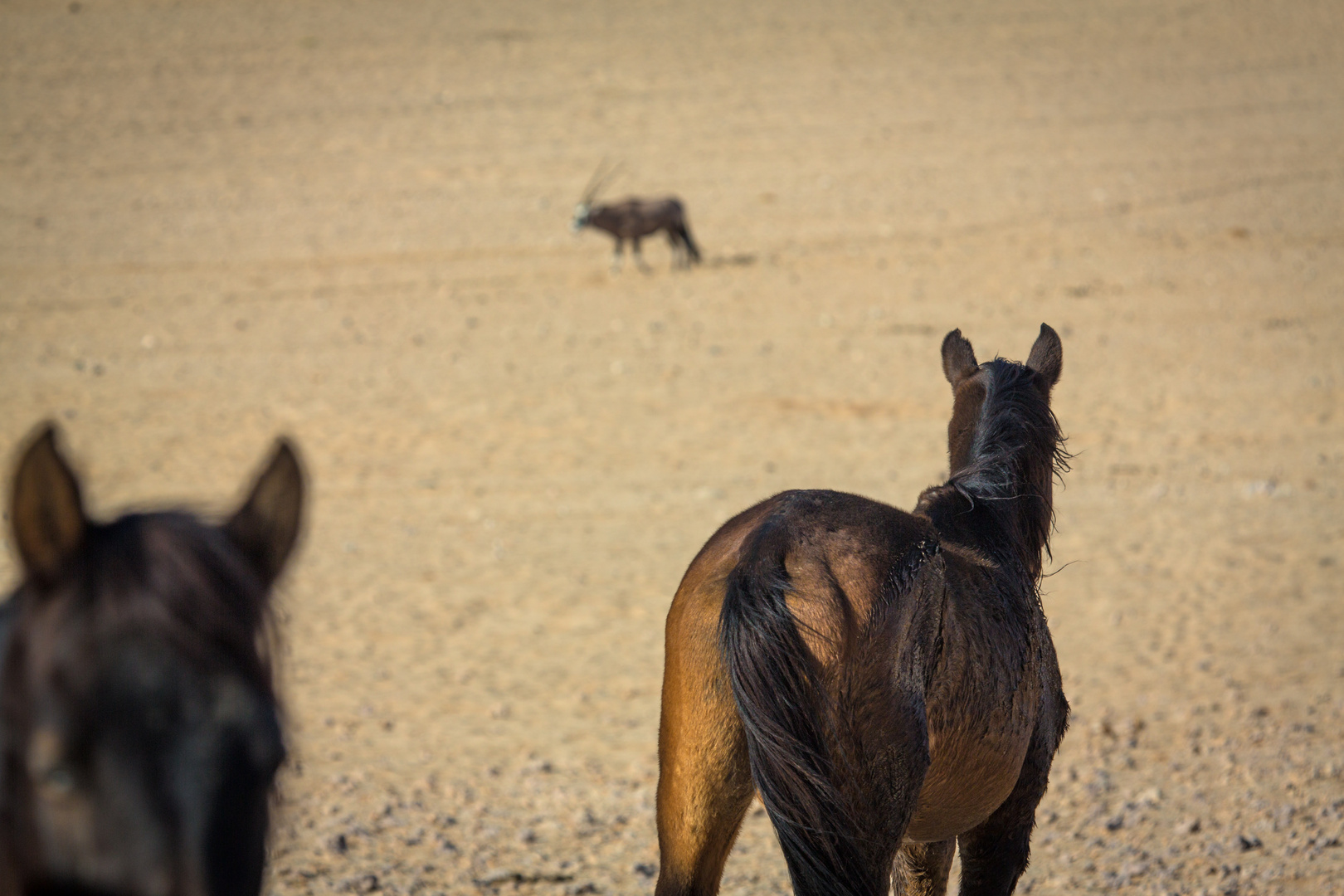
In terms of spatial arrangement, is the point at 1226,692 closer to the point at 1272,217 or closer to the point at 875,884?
the point at 875,884

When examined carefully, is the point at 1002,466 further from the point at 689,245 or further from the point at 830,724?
the point at 689,245

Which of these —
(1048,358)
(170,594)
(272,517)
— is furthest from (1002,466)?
(170,594)

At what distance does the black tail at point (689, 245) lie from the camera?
15.5m

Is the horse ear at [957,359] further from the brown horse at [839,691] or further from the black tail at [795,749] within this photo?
the black tail at [795,749]

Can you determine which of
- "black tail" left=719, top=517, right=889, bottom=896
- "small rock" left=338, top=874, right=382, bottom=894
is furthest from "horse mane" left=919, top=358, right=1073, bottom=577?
"small rock" left=338, top=874, right=382, bottom=894

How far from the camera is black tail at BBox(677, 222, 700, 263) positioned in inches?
608

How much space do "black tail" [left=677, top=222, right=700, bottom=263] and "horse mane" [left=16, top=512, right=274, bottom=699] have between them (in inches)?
564

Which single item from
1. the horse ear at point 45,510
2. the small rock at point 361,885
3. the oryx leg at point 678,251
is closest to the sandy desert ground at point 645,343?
the small rock at point 361,885

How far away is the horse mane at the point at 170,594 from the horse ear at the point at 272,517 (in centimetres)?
5

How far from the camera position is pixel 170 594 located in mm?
1284

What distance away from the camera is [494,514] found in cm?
787

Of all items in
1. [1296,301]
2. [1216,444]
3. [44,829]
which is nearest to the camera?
[44,829]

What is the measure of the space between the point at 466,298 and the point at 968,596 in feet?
37.0

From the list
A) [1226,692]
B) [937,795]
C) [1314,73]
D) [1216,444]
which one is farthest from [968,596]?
[1314,73]
